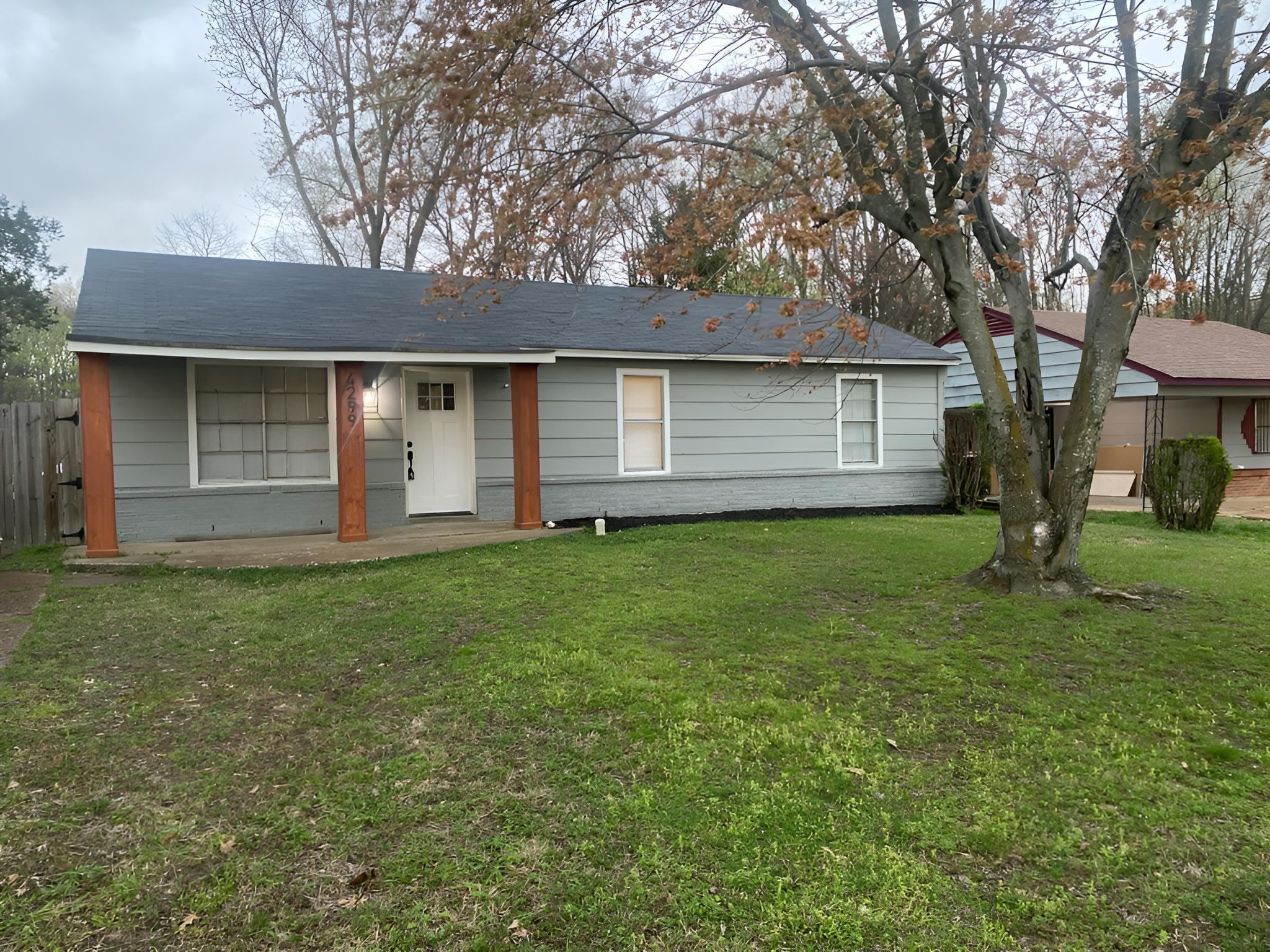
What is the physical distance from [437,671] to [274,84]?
1873 cm

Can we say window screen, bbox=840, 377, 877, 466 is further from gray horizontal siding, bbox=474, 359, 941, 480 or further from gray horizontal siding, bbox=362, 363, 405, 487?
gray horizontal siding, bbox=362, 363, 405, 487

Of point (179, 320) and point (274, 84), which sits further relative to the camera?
point (274, 84)

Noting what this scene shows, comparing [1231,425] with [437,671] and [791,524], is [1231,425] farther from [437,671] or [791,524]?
[437,671]

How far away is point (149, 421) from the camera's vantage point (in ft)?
31.3

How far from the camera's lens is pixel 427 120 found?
562cm

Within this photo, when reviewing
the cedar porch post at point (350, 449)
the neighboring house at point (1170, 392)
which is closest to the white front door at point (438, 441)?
the cedar porch post at point (350, 449)

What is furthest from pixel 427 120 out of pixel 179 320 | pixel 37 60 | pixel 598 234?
pixel 37 60

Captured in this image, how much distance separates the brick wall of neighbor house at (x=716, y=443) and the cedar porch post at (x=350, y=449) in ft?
6.65

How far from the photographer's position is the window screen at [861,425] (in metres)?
13.4

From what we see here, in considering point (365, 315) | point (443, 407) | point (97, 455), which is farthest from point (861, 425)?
point (97, 455)

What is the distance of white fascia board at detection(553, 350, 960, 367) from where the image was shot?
11258 mm

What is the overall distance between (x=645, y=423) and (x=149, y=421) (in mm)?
6667

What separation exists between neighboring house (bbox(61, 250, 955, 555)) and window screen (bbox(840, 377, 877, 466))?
1.6 inches

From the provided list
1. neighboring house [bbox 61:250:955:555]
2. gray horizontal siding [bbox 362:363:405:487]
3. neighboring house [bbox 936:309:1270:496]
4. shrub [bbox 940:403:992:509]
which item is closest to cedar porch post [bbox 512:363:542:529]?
neighboring house [bbox 61:250:955:555]
